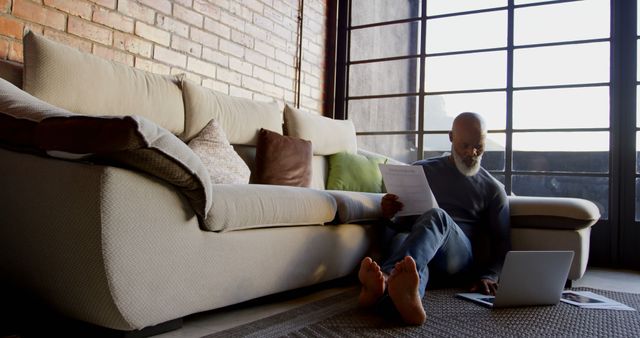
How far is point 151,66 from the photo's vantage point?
8.34 ft

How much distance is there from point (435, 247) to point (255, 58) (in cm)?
194

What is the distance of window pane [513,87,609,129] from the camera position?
10.6ft

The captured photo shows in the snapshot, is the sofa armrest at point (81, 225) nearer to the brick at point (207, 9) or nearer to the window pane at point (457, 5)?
the brick at point (207, 9)

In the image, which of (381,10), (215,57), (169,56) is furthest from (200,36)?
(381,10)

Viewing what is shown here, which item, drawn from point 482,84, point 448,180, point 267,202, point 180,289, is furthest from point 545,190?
point 180,289

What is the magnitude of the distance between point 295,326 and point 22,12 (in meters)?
1.59

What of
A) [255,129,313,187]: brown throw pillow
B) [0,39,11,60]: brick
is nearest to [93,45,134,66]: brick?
[0,39,11,60]: brick

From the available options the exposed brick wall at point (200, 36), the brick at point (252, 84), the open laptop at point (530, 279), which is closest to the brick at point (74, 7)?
the exposed brick wall at point (200, 36)

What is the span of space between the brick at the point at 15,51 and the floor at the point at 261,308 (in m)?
1.24

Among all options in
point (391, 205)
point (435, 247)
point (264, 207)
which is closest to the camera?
point (264, 207)

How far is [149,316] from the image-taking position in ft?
4.21

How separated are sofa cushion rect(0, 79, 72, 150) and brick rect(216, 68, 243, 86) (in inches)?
64.1

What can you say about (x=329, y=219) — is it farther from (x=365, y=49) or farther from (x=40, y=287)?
(x=365, y=49)

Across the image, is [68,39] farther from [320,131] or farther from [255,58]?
[320,131]
